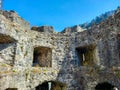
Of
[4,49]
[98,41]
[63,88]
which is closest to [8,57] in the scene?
[4,49]

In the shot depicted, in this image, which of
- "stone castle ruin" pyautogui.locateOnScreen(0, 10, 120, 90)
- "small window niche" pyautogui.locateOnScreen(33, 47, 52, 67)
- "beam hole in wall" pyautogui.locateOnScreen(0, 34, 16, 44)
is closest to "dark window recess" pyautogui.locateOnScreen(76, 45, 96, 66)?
"stone castle ruin" pyautogui.locateOnScreen(0, 10, 120, 90)

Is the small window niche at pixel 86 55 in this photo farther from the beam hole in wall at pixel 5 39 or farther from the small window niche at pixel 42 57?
the beam hole in wall at pixel 5 39

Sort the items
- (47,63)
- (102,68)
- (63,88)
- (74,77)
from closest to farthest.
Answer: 1. (102,68)
2. (74,77)
3. (63,88)
4. (47,63)

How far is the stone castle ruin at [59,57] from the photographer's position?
13214 millimetres

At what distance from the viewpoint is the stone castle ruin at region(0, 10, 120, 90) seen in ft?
43.4

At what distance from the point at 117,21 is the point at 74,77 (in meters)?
5.21

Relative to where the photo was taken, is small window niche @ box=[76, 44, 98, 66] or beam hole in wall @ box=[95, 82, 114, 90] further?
small window niche @ box=[76, 44, 98, 66]

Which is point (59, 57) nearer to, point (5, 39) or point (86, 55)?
point (86, 55)

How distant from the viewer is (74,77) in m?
14.3

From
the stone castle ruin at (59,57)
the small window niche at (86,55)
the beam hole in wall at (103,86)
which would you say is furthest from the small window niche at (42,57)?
the beam hole in wall at (103,86)

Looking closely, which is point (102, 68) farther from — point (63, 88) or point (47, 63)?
point (47, 63)

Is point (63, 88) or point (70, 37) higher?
point (70, 37)

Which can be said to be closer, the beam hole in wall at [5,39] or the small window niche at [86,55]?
the beam hole in wall at [5,39]

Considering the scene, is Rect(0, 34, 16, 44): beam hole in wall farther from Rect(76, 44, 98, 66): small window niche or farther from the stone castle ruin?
Rect(76, 44, 98, 66): small window niche
